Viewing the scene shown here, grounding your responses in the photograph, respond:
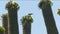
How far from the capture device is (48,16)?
89.7 ft

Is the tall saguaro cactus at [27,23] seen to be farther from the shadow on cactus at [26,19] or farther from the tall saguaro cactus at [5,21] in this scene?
the tall saguaro cactus at [5,21]

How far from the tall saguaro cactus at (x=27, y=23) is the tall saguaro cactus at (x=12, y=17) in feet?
11.6

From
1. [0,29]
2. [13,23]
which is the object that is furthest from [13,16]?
[0,29]

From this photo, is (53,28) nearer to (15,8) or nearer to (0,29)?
(15,8)

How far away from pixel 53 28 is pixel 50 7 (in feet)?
11.3

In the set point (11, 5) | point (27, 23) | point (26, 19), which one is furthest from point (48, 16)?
point (27, 23)

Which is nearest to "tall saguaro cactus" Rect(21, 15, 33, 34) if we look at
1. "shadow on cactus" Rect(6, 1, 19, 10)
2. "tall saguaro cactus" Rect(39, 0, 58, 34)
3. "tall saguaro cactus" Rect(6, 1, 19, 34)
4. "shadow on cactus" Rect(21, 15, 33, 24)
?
"shadow on cactus" Rect(21, 15, 33, 24)

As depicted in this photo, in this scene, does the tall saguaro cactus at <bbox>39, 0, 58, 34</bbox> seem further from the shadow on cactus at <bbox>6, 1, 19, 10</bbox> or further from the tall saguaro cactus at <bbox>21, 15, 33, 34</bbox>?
the tall saguaro cactus at <bbox>21, 15, 33, 34</bbox>

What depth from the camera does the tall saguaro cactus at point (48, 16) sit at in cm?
2621

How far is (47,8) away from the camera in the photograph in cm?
2831

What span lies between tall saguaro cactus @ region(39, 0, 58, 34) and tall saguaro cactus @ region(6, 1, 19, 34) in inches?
244

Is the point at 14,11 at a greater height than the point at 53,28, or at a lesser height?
greater

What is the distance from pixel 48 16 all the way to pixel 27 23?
13.5 metres

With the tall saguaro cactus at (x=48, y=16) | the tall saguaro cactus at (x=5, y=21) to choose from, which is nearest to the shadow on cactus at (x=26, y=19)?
the tall saguaro cactus at (x=5, y=21)
